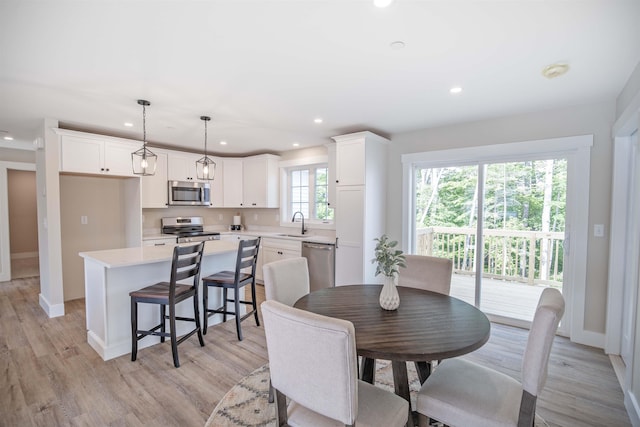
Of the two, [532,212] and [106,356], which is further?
[532,212]

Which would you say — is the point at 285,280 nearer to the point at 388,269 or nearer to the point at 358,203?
the point at 388,269

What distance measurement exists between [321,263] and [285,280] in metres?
2.18

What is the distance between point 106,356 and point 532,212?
4540 millimetres

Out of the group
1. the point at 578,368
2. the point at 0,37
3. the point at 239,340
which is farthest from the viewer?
the point at 239,340

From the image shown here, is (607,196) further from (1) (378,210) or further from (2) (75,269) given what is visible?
(2) (75,269)

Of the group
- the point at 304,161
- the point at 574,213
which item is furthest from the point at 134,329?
the point at 574,213

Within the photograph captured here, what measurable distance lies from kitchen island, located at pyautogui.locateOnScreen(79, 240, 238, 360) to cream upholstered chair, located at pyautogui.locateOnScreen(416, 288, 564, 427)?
2.43m

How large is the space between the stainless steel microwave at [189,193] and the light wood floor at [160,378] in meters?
2.25

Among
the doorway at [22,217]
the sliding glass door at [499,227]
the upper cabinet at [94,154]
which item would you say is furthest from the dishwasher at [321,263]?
the doorway at [22,217]

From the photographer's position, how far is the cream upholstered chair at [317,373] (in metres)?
1.10

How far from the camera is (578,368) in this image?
2604mm

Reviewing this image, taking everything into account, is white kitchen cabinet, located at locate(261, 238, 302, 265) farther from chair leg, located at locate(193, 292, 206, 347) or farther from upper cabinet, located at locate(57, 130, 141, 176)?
upper cabinet, located at locate(57, 130, 141, 176)

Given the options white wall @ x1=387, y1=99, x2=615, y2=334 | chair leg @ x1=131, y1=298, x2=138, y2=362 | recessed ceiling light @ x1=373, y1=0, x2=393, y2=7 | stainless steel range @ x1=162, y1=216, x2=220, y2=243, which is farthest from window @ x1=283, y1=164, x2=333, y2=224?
recessed ceiling light @ x1=373, y1=0, x2=393, y2=7

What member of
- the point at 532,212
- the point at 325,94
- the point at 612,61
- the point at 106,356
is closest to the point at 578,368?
the point at 532,212
